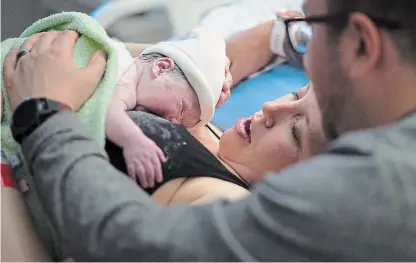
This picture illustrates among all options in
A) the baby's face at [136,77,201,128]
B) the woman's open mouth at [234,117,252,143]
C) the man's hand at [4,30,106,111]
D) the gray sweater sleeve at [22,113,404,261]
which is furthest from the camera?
the woman's open mouth at [234,117,252,143]

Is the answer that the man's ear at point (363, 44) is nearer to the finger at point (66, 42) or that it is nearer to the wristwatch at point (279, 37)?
the finger at point (66, 42)

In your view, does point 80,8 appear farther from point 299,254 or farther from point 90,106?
point 299,254

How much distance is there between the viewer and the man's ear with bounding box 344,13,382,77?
83 cm

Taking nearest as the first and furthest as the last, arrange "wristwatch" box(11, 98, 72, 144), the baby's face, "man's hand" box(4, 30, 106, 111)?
1. "wristwatch" box(11, 98, 72, 144)
2. "man's hand" box(4, 30, 106, 111)
3. the baby's face

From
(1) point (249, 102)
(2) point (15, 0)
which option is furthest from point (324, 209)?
(2) point (15, 0)

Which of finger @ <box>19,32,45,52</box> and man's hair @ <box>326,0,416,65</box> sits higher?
man's hair @ <box>326,0,416,65</box>

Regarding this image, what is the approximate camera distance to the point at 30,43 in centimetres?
116

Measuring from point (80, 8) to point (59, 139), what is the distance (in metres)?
Result: 1.59

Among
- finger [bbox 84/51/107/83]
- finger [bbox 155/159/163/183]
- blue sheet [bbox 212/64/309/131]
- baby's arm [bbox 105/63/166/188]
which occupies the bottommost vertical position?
blue sheet [bbox 212/64/309/131]

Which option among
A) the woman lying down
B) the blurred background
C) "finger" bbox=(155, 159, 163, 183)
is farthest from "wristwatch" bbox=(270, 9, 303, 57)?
"finger" bbox=(155, 159, 163, 183)

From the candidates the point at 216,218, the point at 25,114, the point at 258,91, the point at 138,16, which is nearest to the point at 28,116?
the point at 25,114

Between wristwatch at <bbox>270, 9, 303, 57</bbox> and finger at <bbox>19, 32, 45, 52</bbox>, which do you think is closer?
finger at <bbox>19, 32, 45, 52</bbox>

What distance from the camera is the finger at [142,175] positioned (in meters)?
1.08

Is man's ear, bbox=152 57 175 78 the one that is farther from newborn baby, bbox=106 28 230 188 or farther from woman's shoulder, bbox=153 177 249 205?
woman's shoulder, bbox=153 177 249 205
